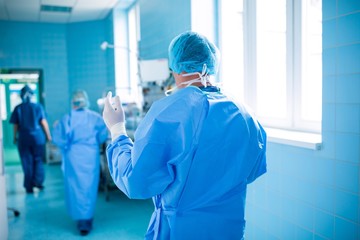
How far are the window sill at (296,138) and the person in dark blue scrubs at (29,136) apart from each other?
3421 mm

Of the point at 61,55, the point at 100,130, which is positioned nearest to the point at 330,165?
the point at 100,130

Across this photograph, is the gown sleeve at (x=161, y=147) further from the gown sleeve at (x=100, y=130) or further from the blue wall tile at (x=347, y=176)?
the gown sleeve at (x=100, y=130)

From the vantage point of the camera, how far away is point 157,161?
1.12 meters

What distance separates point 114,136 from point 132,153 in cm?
21

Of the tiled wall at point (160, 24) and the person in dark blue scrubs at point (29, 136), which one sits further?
the person in dark blue scrubs at point (29, 136)

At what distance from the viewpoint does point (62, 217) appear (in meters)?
3.45

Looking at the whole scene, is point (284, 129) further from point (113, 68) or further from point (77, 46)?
point (77, 46)

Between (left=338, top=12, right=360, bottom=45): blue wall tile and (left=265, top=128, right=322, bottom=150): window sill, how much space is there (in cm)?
49

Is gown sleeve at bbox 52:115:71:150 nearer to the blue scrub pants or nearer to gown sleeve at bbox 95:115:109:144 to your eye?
gown sleeve at bbox 95:115:109:144

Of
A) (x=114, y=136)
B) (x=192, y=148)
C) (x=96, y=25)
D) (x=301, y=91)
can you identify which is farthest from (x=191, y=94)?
(x=96, y=25)

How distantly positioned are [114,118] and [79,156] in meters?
1.86

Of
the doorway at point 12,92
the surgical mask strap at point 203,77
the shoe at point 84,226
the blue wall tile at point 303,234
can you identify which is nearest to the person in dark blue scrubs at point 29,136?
the shoe at point 84,226

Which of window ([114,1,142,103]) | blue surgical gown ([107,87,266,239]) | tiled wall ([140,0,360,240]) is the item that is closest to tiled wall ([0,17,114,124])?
window ([114,1,142,103])

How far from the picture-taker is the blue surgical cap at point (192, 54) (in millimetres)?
1275
